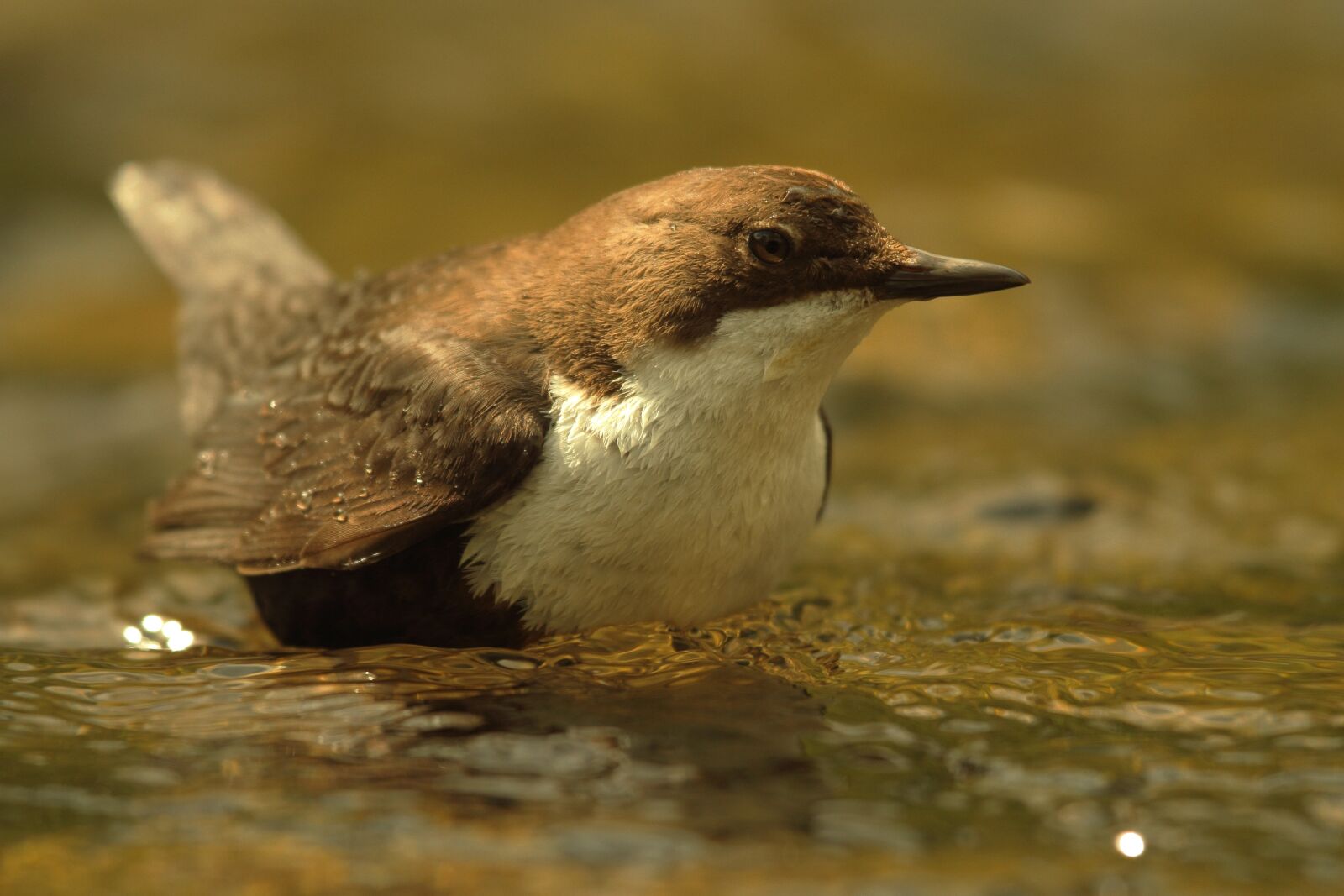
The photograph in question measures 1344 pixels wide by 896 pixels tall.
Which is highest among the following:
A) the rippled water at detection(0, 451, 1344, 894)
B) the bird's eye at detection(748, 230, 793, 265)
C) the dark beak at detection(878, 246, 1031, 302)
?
the bird's eye at detection(748, 230, 793, 265)

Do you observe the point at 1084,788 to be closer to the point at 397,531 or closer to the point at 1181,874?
the point at 1181,874

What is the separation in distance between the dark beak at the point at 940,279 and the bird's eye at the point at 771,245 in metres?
0.24

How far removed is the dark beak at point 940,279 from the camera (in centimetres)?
362

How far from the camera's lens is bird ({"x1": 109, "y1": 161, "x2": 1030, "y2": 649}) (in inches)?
143

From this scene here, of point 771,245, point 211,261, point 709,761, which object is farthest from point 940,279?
point 211,261

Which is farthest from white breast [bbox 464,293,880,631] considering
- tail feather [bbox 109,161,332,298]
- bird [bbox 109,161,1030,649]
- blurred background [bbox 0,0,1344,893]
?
tail feather [bbox 109,161,332,298]

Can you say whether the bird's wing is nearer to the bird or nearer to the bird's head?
the bird

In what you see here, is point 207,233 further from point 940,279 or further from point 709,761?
point 709,761

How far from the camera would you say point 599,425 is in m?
3.64

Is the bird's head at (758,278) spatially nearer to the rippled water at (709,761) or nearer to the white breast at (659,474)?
the white breast at (659,474)

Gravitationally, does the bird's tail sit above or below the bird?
above

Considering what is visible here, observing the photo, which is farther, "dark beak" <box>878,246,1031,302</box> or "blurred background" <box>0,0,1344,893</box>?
"blurred background" <box>0,0,1344,893</box>

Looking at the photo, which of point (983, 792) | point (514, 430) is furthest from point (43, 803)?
point (983, 792)

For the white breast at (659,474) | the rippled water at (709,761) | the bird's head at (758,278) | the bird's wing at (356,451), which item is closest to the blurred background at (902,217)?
the rippled water at (709,761)
